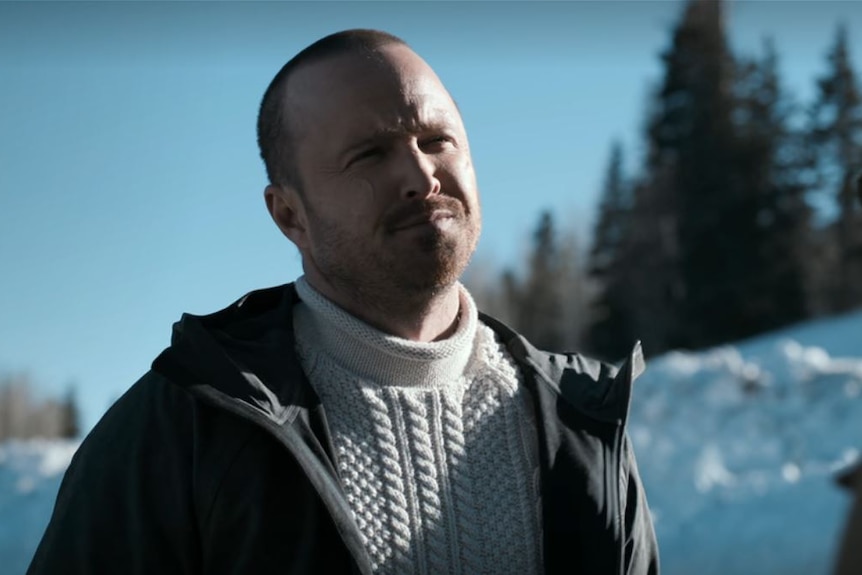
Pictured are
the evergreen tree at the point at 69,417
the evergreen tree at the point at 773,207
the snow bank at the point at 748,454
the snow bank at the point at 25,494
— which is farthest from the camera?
the evergreen tree at the point at 69,417

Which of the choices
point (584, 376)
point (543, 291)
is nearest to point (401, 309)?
point (584, 376)

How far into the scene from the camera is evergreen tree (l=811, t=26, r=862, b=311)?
1619 inches

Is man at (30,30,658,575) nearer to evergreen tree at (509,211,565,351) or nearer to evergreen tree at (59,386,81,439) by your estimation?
evergreen tree at (509,211,565,351)

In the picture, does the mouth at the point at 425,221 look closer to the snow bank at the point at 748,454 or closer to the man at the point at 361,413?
the man at the point at 361,413

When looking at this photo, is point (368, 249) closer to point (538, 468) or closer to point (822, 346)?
point (538, 468)

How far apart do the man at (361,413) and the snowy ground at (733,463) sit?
5.61 meters

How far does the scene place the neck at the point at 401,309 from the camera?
122 inches

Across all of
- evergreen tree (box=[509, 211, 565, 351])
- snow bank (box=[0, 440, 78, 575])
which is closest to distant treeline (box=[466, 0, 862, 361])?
evergreen tree (box=[509, 211, 565, 351])

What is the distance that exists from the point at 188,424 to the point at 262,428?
19 cm

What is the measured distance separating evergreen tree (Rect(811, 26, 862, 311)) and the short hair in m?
39.6

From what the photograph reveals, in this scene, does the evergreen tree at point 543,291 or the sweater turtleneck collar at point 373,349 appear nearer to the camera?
the sweater turtleneck collar at point 373,349

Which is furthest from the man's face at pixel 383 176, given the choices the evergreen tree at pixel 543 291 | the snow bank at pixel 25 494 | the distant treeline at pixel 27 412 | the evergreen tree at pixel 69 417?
the distant treeline at pixel 27 412

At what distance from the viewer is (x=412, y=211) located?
2.99 meters

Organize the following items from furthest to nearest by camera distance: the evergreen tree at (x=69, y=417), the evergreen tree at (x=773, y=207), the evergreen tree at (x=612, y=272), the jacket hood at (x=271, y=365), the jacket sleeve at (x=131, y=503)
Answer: the evergreen tree at (x=69, y=417), the evergreen tree at (x=612, y=272), the evergreen tree at (x=773, y=207), the jacket hood at (x=271, y=365), the jacket sleeve at (x=131, y=503)
